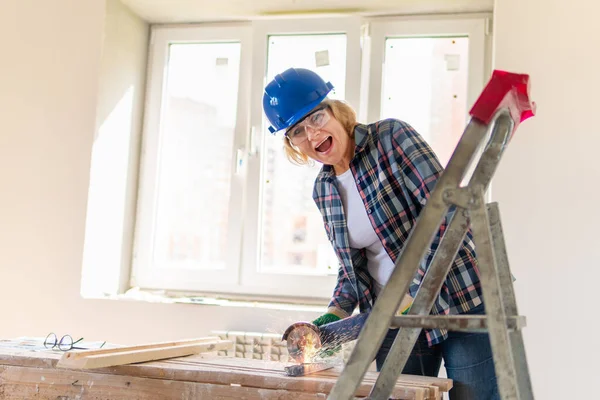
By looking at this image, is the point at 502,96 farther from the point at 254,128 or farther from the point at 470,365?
the point at 254,128

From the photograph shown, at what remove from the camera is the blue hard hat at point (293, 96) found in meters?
1.68

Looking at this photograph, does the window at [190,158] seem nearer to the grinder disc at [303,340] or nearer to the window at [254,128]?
the window at [254,128]

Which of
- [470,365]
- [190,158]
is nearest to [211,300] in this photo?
[190,158]

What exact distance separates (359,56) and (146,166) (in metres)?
1.08

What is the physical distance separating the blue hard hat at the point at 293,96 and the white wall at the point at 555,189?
88cm

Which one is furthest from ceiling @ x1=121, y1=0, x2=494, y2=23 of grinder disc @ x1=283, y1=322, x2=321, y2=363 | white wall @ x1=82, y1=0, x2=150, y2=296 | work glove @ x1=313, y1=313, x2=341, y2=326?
grinder disc @ x1=283, y1=322, x2=321, y2=363

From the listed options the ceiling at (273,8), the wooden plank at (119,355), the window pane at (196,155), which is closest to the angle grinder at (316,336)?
the wooden plank at (119,355)

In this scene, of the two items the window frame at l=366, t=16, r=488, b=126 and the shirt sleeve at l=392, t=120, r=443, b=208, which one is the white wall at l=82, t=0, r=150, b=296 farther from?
the shirt sleeve at l=392, t=120, r=443, b=208

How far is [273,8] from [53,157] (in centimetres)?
114

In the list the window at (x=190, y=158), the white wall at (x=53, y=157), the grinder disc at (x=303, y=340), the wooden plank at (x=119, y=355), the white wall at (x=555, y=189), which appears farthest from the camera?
the window at (x=190, y=158)

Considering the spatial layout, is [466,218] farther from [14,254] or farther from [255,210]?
[14,254]

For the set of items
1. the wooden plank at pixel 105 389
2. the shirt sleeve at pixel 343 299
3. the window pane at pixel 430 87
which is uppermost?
the window pane at pixel 430 87

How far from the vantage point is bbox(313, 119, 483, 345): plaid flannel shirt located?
1.46 meters

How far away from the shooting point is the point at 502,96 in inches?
39.6
